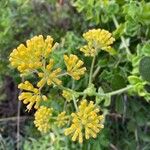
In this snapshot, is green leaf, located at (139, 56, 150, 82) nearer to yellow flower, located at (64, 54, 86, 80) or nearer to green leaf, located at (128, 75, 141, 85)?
green leaf, located at (128, 75, 141, 85)

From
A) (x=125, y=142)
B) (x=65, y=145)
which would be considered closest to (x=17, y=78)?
(x=65, y=145)

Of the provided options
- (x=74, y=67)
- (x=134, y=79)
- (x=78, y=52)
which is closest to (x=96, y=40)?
(x=74, y=67)

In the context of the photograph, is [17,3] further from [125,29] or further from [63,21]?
[125,29]

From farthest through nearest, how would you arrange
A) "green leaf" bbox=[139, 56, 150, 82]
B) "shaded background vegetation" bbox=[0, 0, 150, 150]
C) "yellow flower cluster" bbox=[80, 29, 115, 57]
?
"shaded background vegetation" bbox=[0, 0, 150, 150] → "green leaf" bbox=[139, 56, 150, 82] → "yellow flower cluster" bbox=[80, 29, 115, 57]

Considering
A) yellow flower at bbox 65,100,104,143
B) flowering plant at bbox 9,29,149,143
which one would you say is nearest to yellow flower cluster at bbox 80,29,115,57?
flowering plant at bbox 9,29,149,143

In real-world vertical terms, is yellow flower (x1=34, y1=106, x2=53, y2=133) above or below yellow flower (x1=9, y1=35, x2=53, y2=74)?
below

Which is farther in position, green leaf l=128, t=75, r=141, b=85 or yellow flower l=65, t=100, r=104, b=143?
green leaf l=128, t=75, r=141, b=85

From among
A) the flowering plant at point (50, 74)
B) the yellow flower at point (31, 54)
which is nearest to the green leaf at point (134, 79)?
the flowering plant at point (50, 74)

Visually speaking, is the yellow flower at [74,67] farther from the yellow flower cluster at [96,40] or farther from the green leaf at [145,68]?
the green leaf at [145,68]

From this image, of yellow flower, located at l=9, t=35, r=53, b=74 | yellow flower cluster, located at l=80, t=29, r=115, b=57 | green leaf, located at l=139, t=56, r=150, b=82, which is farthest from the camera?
green leaf, located at l=139, t=56, r=150, b=82

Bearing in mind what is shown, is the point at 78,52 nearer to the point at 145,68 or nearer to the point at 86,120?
the point at 145,68
